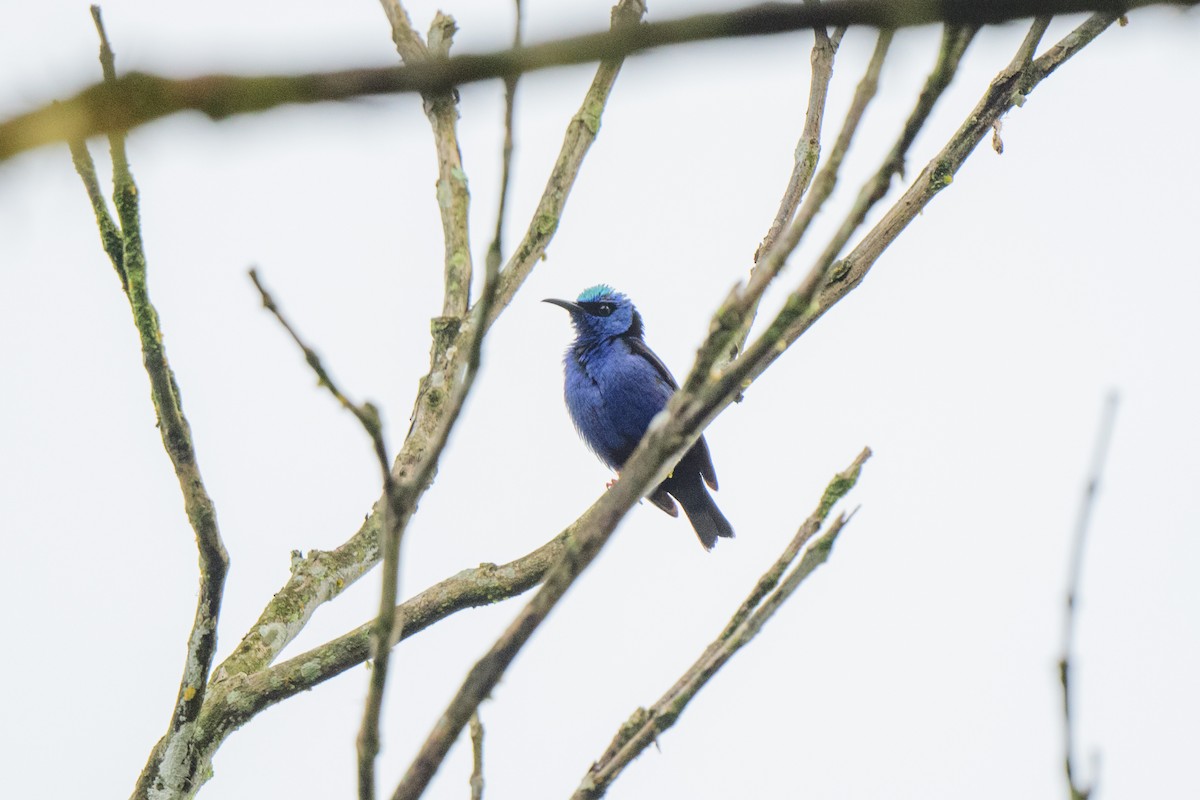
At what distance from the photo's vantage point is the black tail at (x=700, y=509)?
8.77 m

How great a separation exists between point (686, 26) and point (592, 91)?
16.1 ft

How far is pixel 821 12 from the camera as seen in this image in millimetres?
1515

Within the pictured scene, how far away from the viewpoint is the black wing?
8508 mm

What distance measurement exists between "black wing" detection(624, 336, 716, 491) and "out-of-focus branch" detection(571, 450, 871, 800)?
532cm

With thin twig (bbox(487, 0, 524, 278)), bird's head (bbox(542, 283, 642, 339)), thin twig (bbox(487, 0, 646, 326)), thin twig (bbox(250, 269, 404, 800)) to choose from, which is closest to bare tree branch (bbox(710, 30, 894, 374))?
thin twig (bbox(487, 0, 524, 278))

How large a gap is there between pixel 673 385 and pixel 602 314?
99 centimetres

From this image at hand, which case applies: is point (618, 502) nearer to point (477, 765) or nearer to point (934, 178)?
point (477, 765)

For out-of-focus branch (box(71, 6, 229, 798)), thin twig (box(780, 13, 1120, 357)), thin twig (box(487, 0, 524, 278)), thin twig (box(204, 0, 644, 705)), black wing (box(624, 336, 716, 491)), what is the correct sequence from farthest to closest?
black wing (box(624, 336, 716, 491))
thin twig (box(204, 0, 644, 705))
thin twig (box(780, 13, 1120, 357))
out-of-focus branch (box(71, 6, 229, 798))
thin twig (box(487, 0, 524, 278))

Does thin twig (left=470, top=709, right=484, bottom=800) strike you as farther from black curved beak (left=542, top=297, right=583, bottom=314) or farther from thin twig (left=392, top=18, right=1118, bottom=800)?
black curved beak (left=542, top=297, right=583, bottom=314)

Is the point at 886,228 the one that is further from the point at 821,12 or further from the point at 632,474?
the point at 821,12

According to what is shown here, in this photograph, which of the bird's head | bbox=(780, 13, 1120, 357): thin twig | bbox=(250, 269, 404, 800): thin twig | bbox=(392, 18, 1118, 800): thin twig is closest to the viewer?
bbox=(250, 269, 404, 800): thin twig

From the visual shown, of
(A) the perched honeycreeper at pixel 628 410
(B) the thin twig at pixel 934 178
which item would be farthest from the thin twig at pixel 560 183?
(A) the perched honeycreeper at pixel 628 410

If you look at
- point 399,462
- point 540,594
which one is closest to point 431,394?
point 399,462

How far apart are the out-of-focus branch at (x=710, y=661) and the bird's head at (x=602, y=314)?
648 centimetres
